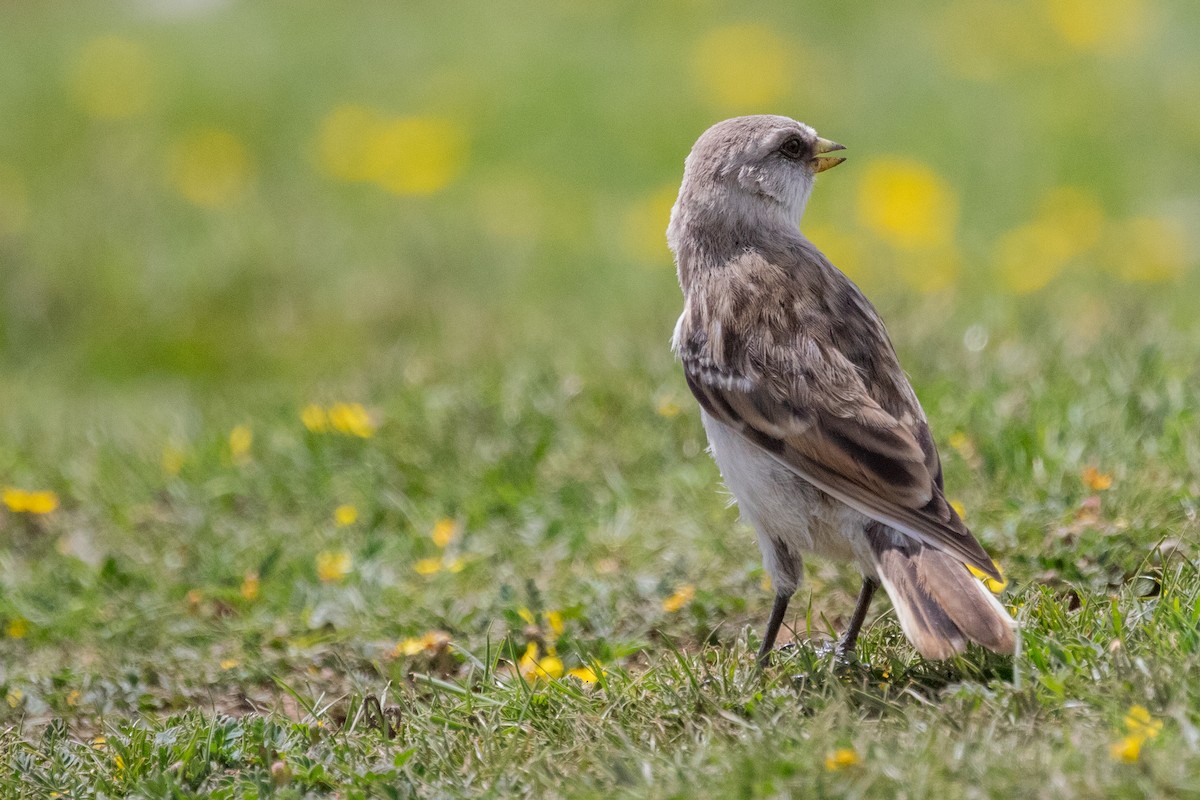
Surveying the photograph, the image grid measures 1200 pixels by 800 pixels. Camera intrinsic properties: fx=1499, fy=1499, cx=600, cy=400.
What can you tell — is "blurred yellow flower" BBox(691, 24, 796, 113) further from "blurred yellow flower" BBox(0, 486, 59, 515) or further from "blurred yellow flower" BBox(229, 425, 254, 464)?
"blurred yellow flower" BBox(0, 486, 59, 515)

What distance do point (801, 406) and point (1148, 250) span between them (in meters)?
5.78

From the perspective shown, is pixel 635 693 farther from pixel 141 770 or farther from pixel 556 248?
pixel 556 248

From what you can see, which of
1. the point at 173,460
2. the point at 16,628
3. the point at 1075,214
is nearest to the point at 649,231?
the point at 1075,214

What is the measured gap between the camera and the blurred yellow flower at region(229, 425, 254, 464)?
714 centimetres

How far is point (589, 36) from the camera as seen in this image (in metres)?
13.2

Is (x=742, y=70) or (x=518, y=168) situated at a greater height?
(x=742, y=70)

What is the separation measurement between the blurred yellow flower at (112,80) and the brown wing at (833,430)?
30.4 feet

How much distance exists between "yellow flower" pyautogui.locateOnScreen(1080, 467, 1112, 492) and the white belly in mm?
1319

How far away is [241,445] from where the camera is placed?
23.6ft

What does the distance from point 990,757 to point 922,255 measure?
6.49 m

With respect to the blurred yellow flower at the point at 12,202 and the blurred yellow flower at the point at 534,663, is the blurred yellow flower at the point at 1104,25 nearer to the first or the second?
the blurred yellow flower at the point at 12,202

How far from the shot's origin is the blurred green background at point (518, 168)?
31.7 ft

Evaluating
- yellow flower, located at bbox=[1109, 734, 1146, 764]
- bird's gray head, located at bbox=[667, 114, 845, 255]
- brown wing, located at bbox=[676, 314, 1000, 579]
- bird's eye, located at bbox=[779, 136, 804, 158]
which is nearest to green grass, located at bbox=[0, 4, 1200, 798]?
yellow flower, located at bbox=[1109, 734, 1146, 764]

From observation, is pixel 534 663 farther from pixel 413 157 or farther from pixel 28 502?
pixel 413 157
